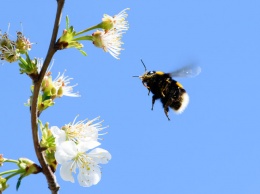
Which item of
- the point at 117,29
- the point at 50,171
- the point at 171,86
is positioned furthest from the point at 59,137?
the point at 171,86

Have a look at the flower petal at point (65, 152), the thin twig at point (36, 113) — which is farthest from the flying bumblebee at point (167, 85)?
the thin twig at point (36, 113)

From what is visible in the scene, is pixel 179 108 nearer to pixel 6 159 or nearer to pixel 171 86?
pixel 171 86

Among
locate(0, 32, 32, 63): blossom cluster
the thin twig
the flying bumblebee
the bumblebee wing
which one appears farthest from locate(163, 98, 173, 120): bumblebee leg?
the thin twig

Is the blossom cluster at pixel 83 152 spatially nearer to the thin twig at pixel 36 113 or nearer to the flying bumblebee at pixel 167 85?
the thin twig at pixel 36 113

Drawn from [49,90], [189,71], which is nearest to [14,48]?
[49,90]

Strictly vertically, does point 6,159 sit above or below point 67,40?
below
